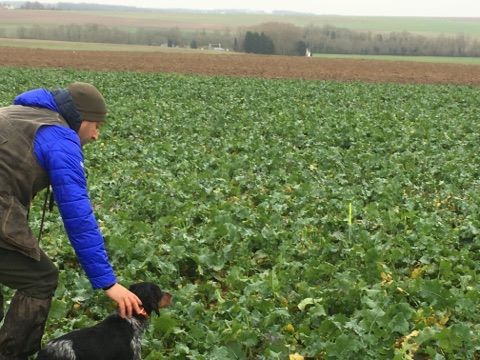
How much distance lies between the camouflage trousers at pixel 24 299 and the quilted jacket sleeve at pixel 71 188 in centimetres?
43

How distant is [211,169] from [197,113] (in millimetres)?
8198

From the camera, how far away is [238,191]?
1037cm

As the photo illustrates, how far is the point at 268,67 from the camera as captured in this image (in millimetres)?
43844

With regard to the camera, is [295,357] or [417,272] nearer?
[295,357]

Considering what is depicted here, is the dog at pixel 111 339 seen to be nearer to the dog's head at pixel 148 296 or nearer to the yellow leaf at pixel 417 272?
the dog's head at pixel 148 296

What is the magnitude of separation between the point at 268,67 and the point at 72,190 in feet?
135

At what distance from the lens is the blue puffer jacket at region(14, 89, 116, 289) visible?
374 centimetres

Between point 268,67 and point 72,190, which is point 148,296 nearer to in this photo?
point 72,190

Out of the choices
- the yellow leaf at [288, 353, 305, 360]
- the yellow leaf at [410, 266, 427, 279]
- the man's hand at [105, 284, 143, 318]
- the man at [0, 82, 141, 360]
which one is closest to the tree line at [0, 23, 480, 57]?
the yellow leaf at [410, 266, 427, 279]

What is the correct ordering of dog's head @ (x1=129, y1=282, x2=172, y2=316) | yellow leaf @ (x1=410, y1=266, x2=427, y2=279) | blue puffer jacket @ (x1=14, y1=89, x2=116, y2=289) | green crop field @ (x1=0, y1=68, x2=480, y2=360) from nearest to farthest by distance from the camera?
blue puffer jacket @ (x1=14, y1=89, x2=116, y2=289), dog's head @ (x1=129, y1=282, x2=172, y2=316), green crop field @ (x1=0, y1=68, x2=480, y2=360), yellow leaf @ (x1=410, y1=266, x2=427, y2=279)

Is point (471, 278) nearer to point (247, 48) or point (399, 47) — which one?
point (247, 48)

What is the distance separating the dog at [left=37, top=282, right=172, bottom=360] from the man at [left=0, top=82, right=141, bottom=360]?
26 centimetres

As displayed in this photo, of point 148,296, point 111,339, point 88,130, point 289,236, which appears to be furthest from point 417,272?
point 88,130

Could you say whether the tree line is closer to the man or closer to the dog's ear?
the dog's ear
